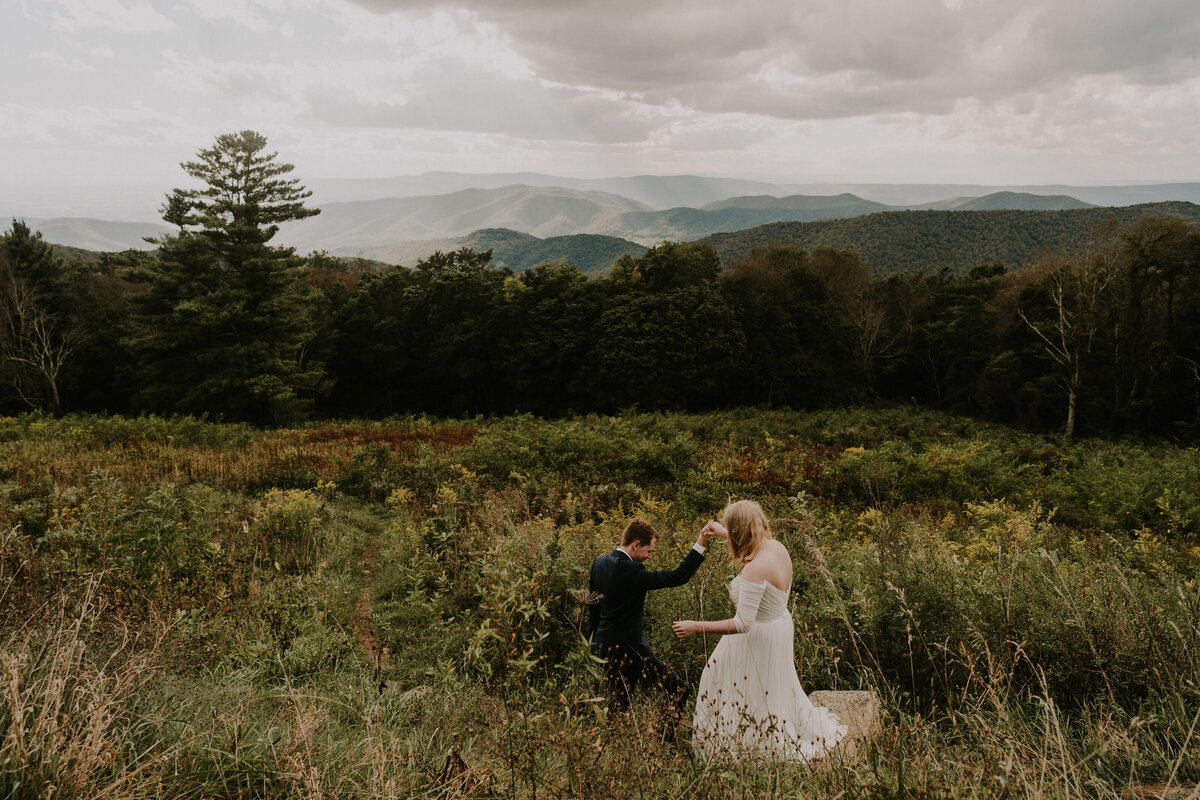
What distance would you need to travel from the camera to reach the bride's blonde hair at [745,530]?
12.4 ft

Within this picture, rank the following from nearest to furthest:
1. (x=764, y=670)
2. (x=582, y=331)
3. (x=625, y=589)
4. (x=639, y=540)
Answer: (x=764, y=670) → (x=625, y=589) → (x=639, y=540) → (x=582, y=331)

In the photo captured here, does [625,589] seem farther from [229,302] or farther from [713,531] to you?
[229,302]

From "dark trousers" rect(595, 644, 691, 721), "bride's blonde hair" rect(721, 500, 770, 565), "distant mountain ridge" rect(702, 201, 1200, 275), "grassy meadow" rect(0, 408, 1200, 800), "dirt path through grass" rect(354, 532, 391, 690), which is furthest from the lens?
"distant mountain ridge" rect(702, 201, 1200, 275)

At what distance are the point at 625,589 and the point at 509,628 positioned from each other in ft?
3.62

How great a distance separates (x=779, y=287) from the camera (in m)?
38.3

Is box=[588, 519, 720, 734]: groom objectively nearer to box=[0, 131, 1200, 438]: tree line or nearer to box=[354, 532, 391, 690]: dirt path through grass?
box=[354, 532, 391, 690]: dirt path through grass

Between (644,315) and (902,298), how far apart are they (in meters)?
23.1

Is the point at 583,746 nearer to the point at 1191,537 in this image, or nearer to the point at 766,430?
the point at 1191,537

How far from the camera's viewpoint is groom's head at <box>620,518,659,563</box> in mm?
4160

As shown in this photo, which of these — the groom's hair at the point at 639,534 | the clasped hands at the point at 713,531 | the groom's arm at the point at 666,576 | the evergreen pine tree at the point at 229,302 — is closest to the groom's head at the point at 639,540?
the groom's hair at the point at 639,534

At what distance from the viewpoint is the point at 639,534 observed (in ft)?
13.7

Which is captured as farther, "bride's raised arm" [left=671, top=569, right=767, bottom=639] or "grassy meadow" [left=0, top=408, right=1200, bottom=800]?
"bride's raised arm" [left=671, top=569, right=767, bottom=639]

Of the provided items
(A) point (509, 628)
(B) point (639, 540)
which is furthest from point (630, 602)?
(A) point (509, 628)

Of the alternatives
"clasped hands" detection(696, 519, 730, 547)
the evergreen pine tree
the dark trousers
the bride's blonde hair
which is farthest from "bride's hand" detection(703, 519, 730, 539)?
the evergreen pine tree
